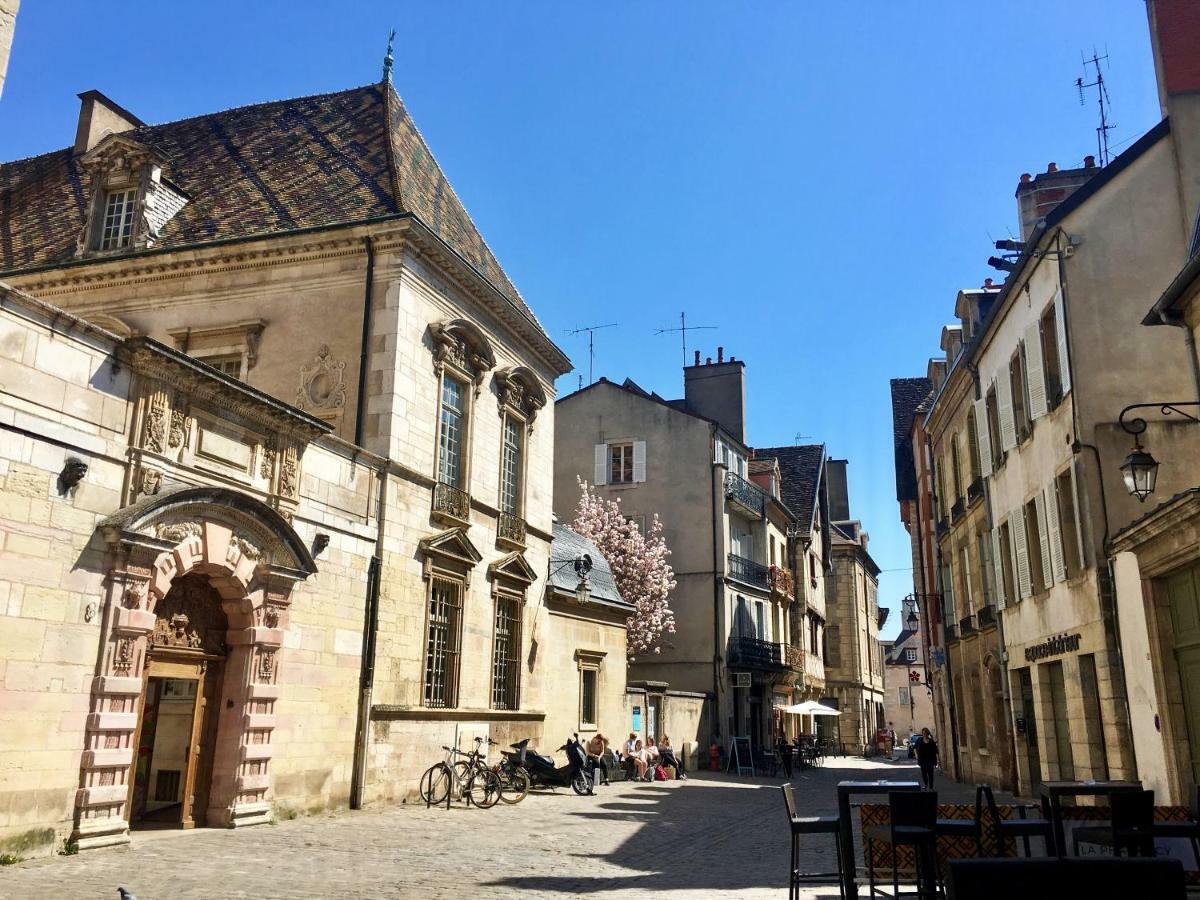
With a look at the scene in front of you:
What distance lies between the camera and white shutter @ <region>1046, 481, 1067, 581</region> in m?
14.7

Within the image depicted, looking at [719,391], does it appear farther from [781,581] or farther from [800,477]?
[800,477]

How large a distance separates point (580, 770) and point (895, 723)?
193ft

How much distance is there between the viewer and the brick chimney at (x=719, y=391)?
35562mm

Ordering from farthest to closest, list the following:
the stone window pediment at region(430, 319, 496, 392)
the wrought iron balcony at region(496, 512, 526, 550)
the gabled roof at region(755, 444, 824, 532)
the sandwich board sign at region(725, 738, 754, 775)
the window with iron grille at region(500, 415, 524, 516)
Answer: the gabled roof at region(755, 444, 824, 532) < the sandwich board sign at region(725, 738, 754, 775) < the window with iron grille at region(500, 415, 524, 516) < the wrought iron balcony at region(496, 512, 526, 550) < the stone window pediment at region(430, 319, 496, 392)

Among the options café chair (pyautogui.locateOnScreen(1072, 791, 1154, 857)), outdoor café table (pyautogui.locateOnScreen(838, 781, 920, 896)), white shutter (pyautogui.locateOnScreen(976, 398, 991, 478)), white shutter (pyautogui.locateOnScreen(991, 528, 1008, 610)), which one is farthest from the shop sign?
outdoor café table (pyautogui.locateOnScreen(838, 781, 920, 896))

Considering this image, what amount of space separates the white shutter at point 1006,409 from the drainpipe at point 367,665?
35.3 feet

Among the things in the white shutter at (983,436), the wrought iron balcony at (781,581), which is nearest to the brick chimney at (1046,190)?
the white shutter at (983,436)

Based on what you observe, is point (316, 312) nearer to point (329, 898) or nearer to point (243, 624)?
point (243, 624)

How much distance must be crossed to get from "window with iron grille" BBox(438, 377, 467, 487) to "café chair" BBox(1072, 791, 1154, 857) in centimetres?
→ 1201

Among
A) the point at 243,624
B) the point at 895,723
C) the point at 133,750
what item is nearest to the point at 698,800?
the point at 243,624

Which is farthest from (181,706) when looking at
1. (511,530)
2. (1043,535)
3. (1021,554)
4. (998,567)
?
(998,567)

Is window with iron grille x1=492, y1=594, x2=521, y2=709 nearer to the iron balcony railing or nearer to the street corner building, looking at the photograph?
the street corner building

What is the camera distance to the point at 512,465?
65.8ft

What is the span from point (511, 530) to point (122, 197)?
8993mm
